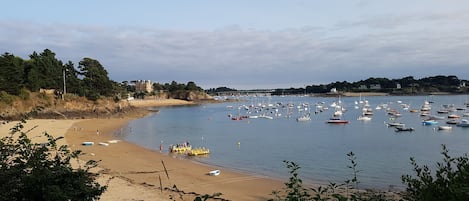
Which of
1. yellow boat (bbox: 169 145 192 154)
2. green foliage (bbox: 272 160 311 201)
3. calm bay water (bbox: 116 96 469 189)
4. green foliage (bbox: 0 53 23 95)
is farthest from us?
green foliage (bbox: 0 53 23 95)

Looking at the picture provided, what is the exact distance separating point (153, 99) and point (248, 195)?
6418 inches

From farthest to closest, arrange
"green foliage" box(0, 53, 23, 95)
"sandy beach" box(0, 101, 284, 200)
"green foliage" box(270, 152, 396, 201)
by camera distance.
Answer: "green foliage" box(0, 53, 23, 95), "sandy beach" box(0, 101, 284, 200), "green foliage" box(270, 152, 396, 201)

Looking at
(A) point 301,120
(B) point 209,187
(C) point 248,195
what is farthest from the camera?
(A) point 301,120

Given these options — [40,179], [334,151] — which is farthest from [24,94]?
[40,179]

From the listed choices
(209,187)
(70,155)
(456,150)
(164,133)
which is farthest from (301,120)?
(70,155)

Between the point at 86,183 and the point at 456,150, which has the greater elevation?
the point at 86,183

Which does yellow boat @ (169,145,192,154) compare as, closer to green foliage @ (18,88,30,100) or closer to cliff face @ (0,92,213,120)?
cliff face @ (0,92,213,120)

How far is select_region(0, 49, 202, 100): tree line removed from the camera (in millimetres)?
61938

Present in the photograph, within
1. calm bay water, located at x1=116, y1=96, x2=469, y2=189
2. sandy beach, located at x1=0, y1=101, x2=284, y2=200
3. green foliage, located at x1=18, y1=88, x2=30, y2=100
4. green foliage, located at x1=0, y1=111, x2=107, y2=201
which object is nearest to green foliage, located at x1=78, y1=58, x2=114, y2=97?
A: green foliage, located at x1=18, y1=88, x2=30, y2=100

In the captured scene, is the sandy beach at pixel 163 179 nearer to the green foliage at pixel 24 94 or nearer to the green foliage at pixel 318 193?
the green foliage at pixel 318 193

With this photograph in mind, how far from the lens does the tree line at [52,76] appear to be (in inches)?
2438

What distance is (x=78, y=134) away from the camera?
4756 cm

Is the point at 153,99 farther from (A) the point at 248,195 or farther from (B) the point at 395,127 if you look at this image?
(A) the point at 248,195

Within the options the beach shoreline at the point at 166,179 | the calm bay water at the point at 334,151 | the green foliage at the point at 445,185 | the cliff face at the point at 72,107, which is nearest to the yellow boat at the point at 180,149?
the beach shoreline at the point at 166,179
